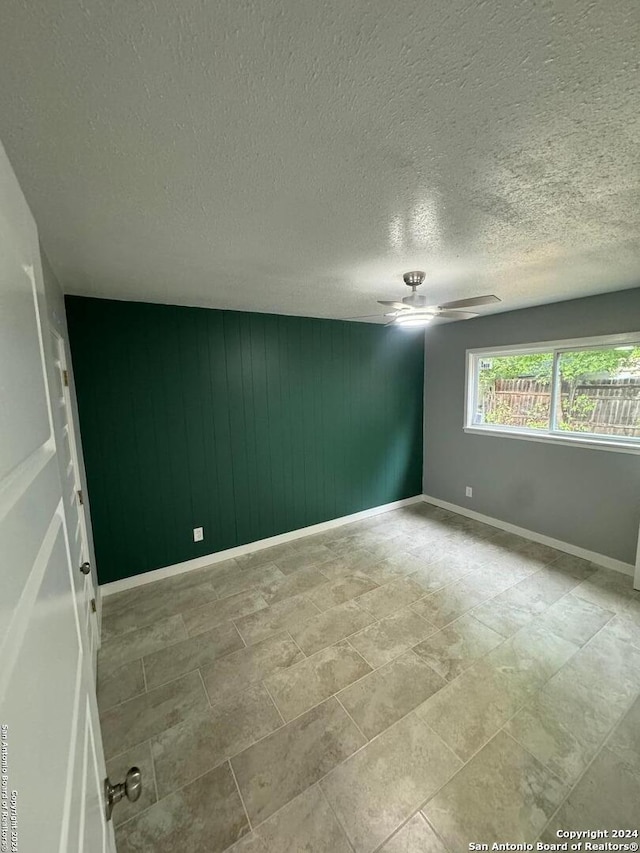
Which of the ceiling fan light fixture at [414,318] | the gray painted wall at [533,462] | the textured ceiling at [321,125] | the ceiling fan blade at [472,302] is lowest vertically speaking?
the gray painted wall at [533,462]

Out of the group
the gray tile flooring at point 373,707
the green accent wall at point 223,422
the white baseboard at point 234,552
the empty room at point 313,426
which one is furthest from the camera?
the white baseboard at point 234,552

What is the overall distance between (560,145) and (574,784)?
8.01 ft

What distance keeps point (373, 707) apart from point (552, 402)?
10.2 ft

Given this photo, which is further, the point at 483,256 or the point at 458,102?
the point at 483,256

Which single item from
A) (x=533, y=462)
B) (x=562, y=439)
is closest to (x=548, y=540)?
(x=533, y=462)

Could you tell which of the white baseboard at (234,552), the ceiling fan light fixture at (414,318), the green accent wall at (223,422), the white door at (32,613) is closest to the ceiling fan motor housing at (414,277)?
the ceiling fan light fixture at (414,318)

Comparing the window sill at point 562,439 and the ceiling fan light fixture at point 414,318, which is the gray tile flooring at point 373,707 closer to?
the window sill at point 562,439

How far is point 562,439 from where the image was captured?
3250mm

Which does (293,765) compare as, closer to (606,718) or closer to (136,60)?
(606,718)

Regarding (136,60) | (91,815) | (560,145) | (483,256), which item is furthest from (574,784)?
(136,60)

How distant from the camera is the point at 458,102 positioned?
90cm

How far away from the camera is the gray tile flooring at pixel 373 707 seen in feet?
4.37

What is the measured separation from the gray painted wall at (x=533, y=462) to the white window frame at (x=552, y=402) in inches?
2.2

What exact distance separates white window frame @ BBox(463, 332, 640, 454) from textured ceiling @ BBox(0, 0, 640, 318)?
141 cm
